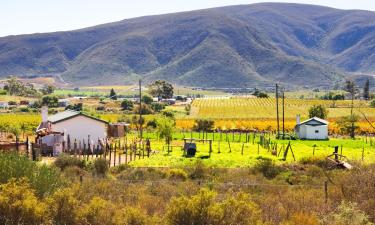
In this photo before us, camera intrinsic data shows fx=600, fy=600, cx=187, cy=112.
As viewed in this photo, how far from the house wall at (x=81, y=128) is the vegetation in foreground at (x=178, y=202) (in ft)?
67.8

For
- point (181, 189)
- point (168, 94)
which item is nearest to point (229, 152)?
point (181, 189)

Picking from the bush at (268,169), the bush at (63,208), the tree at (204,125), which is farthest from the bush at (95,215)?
the tree at (204,125)

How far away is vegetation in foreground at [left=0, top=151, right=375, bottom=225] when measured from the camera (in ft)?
50.1

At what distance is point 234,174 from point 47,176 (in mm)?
12123

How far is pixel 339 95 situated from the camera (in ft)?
507

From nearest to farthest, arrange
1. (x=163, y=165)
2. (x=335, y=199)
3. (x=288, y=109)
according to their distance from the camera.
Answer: (x=335, y=199) → (x=163, y=165) → (x=288, y=109)

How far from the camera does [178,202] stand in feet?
49.8

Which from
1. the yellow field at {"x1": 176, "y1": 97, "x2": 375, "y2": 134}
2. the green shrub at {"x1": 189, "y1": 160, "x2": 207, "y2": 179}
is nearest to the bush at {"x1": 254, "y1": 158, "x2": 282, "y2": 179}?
the green shrub at {"x1": 189, "y1": 160, "x2": 207, "y2": 179}

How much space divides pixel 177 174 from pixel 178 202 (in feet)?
42.3

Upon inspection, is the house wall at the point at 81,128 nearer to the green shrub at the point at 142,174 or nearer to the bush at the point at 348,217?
the green shrub at the point at 142,174

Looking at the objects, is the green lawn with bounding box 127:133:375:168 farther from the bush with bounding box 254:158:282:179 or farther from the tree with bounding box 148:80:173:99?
the tree with bounding box 148:80:173:99

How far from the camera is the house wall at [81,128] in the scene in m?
44.6

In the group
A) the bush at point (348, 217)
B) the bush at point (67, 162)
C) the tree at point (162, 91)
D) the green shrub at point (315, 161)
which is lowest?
the green shrub at point (315, 161)

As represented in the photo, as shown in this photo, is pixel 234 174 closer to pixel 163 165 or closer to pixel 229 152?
pixel 163 165
